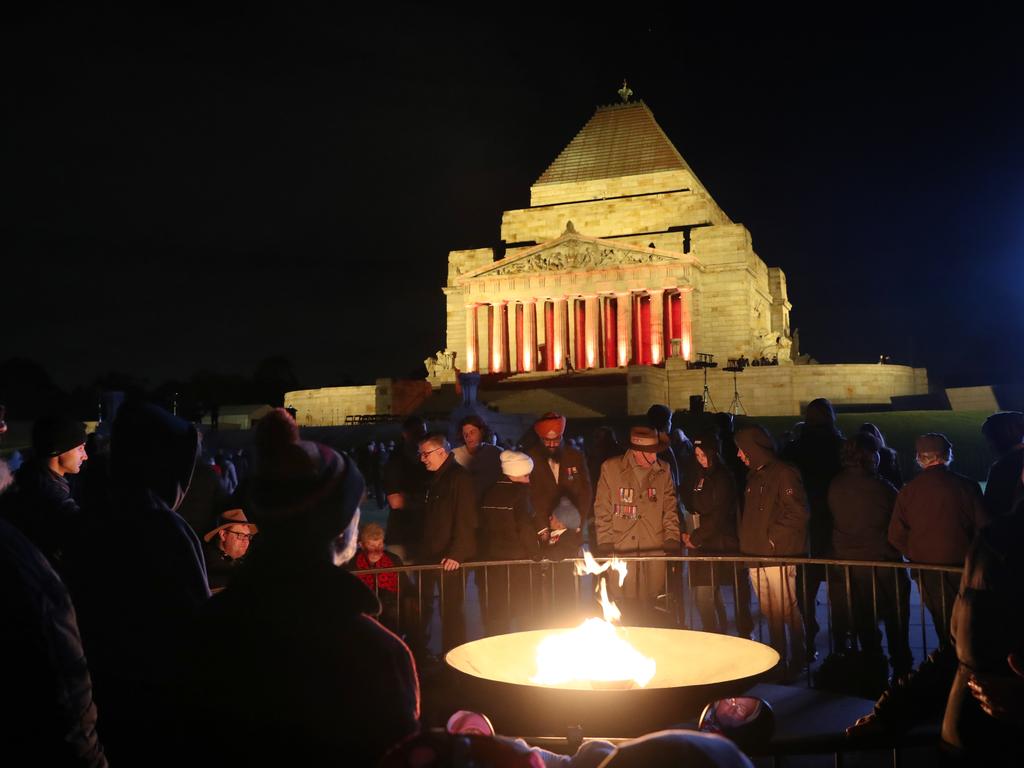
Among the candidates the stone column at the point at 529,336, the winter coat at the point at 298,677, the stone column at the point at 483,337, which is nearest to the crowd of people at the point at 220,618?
the winter coat at the point at 298,677

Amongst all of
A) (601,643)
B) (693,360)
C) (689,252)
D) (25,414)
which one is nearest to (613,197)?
(689,252)

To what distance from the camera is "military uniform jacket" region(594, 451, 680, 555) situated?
25.2 ft

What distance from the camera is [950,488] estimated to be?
655cm

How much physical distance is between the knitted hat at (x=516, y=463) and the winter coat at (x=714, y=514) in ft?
5.64

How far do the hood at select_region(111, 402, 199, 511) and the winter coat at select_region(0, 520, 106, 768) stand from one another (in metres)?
0.86

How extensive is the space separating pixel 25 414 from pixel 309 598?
78860 mm

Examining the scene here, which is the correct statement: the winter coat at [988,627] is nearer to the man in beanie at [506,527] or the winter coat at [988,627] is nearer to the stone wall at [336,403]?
the man in beanie at [506,527]

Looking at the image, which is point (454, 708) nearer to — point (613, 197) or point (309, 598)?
point (309, 598)

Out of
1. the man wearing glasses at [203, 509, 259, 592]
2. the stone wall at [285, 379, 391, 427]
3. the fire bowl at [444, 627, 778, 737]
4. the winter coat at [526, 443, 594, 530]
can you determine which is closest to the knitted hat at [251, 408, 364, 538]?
the fire bowl at [444, 627, 778, 737]

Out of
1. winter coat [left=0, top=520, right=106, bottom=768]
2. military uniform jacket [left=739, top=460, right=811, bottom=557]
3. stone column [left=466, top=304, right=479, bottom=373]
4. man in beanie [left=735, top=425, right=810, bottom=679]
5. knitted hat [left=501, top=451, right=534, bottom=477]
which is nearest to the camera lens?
winter coat [left=0, top=520, right=106, bottom=768]

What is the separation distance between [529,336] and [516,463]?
145ft

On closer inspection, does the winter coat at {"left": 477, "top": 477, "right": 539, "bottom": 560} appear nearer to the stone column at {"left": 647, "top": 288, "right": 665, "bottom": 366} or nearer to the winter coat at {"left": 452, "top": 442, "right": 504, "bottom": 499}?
the winter coat at {"left": 452, "top": 442, "right": 504, "bottom": 499}

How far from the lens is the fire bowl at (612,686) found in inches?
141

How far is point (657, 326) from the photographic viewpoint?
49.1m
